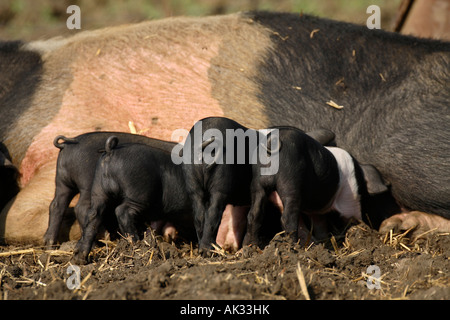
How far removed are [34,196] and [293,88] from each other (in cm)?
177

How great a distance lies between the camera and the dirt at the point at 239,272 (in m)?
2.17

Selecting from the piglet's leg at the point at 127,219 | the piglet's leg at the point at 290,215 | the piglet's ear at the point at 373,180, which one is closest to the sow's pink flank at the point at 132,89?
the piglet's leg at the point at 127,219

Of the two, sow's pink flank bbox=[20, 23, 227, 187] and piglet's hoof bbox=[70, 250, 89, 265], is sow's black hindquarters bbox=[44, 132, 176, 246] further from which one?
sow's pink flank bbox=[20, 23, 227, 187]

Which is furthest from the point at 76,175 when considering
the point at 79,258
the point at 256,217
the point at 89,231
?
the point at 256,217

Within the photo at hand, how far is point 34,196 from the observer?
3625mm

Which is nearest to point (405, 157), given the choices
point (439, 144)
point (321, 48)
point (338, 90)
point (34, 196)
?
point (439, 144)

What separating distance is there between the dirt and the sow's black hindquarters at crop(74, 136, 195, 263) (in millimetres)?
122

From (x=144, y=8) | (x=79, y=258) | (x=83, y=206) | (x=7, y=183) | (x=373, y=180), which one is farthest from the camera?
(x=144, y=8)

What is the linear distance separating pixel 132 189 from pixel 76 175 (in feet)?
1.50

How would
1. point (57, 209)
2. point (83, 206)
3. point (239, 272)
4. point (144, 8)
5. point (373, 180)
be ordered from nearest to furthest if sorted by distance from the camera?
point (239, 272) < point (83, 206) < point (57, 209) < point (373, 180) < point (144, 8)

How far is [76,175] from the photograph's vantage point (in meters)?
3.23

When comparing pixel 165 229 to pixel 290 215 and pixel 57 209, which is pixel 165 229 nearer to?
pixel 57 209

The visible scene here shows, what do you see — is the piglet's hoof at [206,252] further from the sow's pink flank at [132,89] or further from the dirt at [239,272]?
the sow's pink flank at [132,89]
